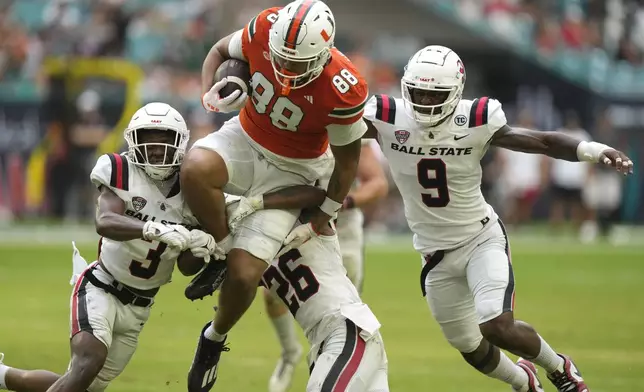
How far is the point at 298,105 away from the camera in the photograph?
5965 millimetres

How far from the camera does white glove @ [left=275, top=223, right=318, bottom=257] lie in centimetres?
611

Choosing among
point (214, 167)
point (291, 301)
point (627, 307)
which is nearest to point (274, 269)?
point (291, 301)

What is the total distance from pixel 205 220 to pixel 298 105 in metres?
0.75

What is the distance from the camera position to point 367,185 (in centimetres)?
857

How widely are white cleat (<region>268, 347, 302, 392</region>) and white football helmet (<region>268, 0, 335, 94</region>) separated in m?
2.38

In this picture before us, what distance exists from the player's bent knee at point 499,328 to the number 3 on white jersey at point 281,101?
1.46 metres

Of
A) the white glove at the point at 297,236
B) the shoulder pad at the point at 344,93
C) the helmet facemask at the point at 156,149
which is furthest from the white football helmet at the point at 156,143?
the shoulder pad at the point at 344,93

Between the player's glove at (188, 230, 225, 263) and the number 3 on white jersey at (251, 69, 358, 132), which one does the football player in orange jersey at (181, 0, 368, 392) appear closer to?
the number 3 on white jersey at (251, 69, 358, 132)

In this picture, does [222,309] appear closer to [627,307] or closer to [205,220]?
[205,220]

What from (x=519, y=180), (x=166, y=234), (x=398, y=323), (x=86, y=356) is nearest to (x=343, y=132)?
(x=166, y=234)

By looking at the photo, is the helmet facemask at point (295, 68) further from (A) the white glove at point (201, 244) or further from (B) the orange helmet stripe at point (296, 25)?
(A) the white glove at point (201, 244)

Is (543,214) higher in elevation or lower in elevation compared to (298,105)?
lower

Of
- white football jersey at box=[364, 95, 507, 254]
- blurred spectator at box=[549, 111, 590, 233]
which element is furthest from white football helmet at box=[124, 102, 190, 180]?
blurred spectator at box=[549, 111, 590, 233]

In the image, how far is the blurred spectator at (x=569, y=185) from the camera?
19.1m
